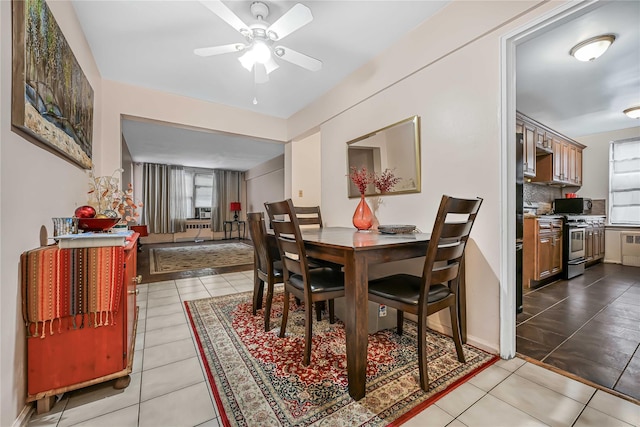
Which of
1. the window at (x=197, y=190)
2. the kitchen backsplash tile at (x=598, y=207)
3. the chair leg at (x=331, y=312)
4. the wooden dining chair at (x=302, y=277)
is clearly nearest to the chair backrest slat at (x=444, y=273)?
the wooden dining chair at (x=302, y=277)

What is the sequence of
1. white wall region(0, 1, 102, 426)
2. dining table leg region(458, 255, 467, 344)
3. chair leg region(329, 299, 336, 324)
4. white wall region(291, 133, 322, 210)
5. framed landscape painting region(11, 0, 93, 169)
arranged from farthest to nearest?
white wall region(291, 133, 322, 210) < chair leg region(329, 299, 336, 324) < dining table leg region(458, 255, 467, 344) < framed landscape painting region(11, 0, 93, 169) < white wall region(0, 1, 102, 426)

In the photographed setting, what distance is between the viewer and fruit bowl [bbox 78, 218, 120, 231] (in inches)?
62.2

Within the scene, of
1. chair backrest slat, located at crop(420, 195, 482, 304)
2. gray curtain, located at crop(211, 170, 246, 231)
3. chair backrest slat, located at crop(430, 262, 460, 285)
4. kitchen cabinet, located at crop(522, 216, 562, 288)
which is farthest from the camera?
gray curtain, located at crop(211, 170, 246, 231)

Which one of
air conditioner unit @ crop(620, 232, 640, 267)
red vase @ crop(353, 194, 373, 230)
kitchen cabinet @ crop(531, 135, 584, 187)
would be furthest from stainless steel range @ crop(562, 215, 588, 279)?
red vase @ crop(353, 194, 373, 230)

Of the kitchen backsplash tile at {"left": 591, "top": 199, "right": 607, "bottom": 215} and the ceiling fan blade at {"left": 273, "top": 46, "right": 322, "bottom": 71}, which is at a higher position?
the ceiling fan blade at {"left": 273, "top": 46, "right": 322, "bottom": 71}

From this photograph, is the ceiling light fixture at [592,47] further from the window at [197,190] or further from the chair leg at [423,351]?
the window at [197,190]

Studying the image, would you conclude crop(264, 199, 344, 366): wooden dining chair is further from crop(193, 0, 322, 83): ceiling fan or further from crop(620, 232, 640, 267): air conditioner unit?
crop(620, 232, 640, 267): air conditioner unit

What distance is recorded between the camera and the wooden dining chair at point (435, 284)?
4.25 ft

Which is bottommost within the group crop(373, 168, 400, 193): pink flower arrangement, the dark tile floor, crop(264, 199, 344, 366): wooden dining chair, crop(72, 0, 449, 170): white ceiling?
the dark tile floor

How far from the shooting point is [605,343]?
71.4 inches

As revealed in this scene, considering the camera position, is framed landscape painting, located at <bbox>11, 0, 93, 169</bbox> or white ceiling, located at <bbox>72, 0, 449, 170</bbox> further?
white ceiling, located at <bbox>72, 0, 449, 170</bbox>

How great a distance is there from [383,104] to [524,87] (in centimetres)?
181

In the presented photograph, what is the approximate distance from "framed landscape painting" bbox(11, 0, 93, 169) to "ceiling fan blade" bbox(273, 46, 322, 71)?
1.35 m

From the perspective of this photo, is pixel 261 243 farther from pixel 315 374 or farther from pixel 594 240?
pixel 594 240
